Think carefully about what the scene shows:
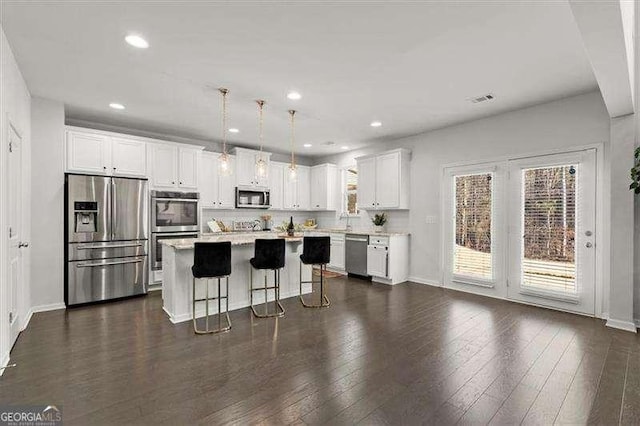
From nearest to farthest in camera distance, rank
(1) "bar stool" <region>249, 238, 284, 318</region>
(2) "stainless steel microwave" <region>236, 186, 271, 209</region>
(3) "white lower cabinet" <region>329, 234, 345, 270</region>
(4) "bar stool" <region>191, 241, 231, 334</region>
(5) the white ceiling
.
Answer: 1. (5) the white ceiling
2. (4) "bar stool" <region>191, 241, 231, 334</region>
3. (1) "bar stool" <region>249, 238, 284, 318</region>
4. (2) "stainless steel microwave" <region>236, 186, 271, 209</region>
5. (3) "white lower cabinet" <region>329, 234, 345, 270</region>

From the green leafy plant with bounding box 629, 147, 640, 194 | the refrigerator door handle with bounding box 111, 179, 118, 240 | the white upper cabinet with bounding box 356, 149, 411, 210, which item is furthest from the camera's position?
the white upper cabinet with bounding box 356, 149, 411, 210

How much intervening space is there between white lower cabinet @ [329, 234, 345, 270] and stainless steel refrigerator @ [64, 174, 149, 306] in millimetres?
3593

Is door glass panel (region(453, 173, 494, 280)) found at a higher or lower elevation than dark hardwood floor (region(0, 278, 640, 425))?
higher

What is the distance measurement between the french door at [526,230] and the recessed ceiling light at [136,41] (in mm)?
4724

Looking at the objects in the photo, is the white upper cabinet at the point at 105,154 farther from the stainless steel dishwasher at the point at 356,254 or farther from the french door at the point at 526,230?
the french door at the point at 526,230

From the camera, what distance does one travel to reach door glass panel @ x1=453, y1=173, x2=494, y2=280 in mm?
4992

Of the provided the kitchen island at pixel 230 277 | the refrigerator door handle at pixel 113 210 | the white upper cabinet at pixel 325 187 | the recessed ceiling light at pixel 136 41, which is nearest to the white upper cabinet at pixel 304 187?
the white upper cabinet at pixel 325 187

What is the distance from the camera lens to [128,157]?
16.6ft

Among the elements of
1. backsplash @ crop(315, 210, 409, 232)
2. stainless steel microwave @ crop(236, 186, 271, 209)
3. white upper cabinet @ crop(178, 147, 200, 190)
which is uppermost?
white upper cabinet @ crop(178, 147, 200, 190)

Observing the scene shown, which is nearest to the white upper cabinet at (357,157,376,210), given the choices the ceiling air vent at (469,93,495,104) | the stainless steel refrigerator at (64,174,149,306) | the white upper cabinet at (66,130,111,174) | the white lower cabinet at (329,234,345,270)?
the white lower cabinet at (329,234,345,270)

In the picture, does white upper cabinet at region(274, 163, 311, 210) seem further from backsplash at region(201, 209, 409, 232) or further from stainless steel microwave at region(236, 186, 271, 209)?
stainless steel microwave at region(236, 186, 271, 209)

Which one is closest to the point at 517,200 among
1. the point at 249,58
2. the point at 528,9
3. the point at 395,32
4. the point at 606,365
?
the point at 606,365

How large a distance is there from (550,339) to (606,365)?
0.58 metres

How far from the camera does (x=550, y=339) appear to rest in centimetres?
330
